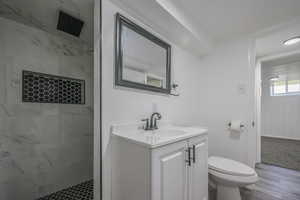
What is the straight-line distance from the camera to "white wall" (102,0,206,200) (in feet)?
3.62

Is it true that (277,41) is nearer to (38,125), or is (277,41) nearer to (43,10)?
(43,10)

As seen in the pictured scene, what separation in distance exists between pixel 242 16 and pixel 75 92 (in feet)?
7.86

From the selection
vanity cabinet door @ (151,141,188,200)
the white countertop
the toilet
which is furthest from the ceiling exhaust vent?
the toilet

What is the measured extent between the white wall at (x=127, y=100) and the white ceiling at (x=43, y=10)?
0.32 m

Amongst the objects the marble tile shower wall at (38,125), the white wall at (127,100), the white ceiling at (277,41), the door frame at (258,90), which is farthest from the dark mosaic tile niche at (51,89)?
the door frame at (258,90)

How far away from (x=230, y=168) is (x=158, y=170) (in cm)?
101

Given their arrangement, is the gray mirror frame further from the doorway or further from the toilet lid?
the doorway

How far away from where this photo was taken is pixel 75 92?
1.85 metres

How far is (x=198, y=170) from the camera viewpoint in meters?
1.20

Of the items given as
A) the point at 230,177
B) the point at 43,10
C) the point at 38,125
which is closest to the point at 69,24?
the point at 43,10

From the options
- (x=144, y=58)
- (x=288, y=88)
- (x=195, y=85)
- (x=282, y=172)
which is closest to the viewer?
(x=144, y=58)

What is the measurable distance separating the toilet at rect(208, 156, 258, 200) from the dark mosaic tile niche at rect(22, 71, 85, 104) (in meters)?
1.97

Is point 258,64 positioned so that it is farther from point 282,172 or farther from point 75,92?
point 75,92

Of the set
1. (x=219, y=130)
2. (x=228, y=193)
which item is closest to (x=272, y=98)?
(x=219, y=130)
